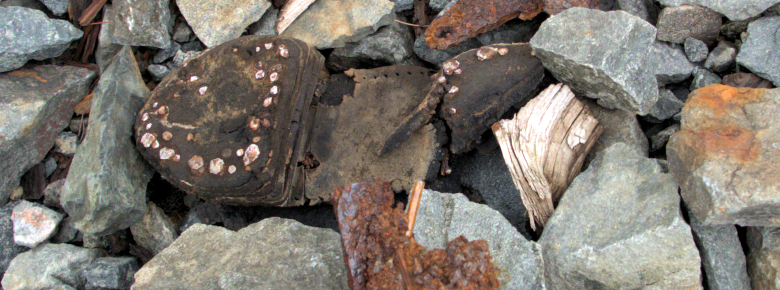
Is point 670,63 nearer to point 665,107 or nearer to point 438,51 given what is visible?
point 665,107

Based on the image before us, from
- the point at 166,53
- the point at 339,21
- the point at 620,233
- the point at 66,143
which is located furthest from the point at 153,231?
the point at 620,233

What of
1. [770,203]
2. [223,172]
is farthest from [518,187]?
[223,172]

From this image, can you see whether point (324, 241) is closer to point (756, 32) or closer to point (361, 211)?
point (361, 211)

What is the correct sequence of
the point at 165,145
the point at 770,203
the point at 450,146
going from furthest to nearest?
the point at 450,146
the point at 165,145
the point at 770,203

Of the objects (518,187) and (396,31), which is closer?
(518,187)

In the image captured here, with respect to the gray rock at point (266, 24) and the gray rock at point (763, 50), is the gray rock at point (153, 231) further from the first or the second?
the gray rock at point (763, 50)

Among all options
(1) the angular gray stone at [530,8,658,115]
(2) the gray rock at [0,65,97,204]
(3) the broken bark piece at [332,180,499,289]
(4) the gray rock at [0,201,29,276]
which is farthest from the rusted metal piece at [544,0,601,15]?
(4) the gray rock at [0,201,29,276]

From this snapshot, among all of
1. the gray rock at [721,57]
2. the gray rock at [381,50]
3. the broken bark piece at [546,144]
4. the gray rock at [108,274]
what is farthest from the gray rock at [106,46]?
the gray rock at [721,57]
